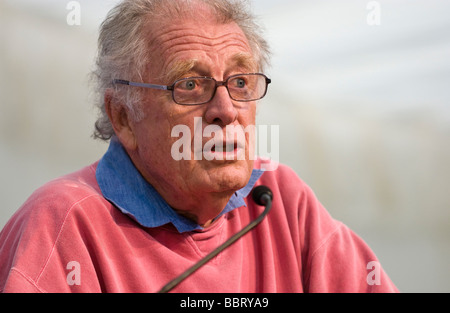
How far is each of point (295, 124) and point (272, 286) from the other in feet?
4.98

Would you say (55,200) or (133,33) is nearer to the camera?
(55,200)

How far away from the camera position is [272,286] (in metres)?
1.31

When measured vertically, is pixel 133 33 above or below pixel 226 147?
above

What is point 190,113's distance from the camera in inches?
48.9

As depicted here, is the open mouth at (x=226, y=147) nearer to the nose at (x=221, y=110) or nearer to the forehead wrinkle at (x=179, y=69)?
the nose at (x=221, y=110)

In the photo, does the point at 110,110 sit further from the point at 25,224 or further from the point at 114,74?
the point at 25,224

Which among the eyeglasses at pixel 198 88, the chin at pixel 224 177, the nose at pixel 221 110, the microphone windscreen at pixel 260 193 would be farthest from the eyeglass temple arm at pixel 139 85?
the microphone windscreen at pixel 260 193

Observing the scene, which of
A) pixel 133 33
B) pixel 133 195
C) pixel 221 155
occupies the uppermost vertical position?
pixel 133 33

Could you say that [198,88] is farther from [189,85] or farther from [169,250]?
[169,250]

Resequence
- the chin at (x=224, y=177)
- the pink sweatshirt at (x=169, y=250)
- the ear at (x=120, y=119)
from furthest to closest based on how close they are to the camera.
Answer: the ear at (x=120, y=119), the chin at (x=224, y=177), the pink sweatshirt at (x=169, y=250)

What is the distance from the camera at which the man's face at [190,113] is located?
1.23m

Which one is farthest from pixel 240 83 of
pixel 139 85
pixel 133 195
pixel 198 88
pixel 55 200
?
pixel 55 200

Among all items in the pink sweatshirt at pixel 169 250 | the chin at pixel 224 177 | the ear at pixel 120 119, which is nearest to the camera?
the pink sweatshirt at pixel 169 250

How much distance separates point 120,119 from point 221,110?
1.01 ft
